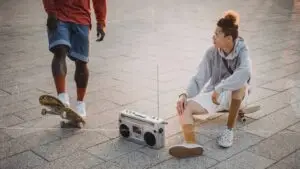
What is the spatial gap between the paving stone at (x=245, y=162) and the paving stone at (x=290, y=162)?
0.07m

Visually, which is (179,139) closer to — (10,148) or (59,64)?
(59,64)

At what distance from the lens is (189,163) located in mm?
3936

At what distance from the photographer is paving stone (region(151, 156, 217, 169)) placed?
12.7 ft

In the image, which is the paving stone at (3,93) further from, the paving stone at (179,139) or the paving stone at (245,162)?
the paving stone at (245,162)

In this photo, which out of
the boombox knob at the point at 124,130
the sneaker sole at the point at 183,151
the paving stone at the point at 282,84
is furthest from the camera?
the paving stone at the point at 282,84

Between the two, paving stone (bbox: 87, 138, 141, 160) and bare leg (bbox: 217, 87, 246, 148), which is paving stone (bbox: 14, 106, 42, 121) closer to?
paving stone (bbox: 87, 138, 141, 160)

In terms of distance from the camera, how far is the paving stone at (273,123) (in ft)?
15.0

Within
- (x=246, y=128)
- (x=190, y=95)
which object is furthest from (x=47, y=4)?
(x=246, y=128)

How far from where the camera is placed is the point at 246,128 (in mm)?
4648

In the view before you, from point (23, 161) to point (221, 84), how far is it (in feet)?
5.99

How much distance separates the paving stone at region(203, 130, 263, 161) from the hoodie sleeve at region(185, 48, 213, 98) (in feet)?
1.60

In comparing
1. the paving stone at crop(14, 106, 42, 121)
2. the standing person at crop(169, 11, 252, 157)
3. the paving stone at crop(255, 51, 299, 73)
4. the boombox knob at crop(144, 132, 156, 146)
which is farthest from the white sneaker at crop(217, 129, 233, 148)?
the paving stone at crop(255, 51, 299, 73)

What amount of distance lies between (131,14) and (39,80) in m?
5.44

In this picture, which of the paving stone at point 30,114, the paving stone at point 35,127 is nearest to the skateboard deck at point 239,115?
the paving stone at point 35,127
